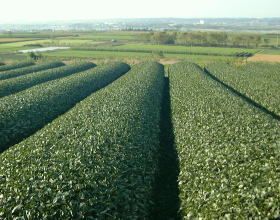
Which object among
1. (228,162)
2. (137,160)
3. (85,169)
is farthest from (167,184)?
(85,169)

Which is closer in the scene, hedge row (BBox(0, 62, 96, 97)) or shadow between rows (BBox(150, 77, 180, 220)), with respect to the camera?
shadow between rows (BBox(150, 77, 180, 220))

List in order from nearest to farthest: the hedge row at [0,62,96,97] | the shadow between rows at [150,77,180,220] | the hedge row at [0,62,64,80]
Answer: the shadow between rows at [150,77,180,220]
the hedge row at [0,62,96,97]
the hedge row at [0,62,64,80]

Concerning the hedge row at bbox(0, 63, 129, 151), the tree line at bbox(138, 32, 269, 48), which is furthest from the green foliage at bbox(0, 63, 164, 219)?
the tree line at bbox(138, 32, 269, 48)

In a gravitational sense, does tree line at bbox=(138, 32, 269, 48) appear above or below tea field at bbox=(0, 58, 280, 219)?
above

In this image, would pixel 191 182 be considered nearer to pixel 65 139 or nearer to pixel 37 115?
pixel 65 139

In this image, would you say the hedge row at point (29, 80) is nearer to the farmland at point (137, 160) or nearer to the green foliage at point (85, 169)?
the farmland at point (137, 160)

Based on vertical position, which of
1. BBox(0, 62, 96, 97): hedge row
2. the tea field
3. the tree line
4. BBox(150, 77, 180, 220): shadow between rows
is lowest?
BBox(150, 77, 180, 220): shadow between rows

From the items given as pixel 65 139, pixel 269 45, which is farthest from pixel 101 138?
pixel 269 45

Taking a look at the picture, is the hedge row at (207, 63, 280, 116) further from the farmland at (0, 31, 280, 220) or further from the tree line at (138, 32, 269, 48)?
the tree line at (138, 32, 269, 48)
